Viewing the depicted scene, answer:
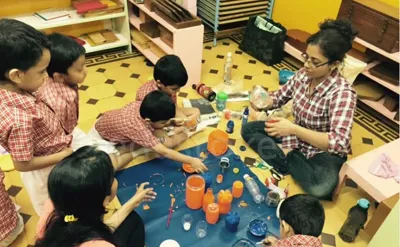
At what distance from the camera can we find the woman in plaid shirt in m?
1.84

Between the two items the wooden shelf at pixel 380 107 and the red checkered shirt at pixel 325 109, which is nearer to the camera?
the red checkered shirt at pixel 325 109

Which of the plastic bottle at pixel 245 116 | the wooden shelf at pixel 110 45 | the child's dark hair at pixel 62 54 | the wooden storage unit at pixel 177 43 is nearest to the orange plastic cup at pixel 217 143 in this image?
the plastic bottle at pixel 245 116

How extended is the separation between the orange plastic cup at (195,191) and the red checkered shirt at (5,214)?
908 mm

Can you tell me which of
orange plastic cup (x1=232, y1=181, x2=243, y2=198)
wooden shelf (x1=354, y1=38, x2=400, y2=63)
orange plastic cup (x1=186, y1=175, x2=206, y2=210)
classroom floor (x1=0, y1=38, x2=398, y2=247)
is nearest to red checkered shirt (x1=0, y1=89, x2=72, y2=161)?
classroom floor (x1=0, y1=38, x2=398, y2=247)

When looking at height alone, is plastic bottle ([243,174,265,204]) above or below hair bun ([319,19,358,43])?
below

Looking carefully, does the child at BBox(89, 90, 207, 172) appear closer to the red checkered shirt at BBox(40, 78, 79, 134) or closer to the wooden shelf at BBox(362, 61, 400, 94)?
the red checkered shirt at BBox(40, 78, 79, 134)

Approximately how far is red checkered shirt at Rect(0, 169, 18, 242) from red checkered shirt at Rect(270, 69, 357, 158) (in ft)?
5.38

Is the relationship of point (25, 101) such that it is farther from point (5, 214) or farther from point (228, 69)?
point (228, 69)

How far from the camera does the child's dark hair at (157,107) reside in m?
1.92

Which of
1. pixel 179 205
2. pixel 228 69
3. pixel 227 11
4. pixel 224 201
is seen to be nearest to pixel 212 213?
pixel 224 201

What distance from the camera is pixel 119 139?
7.16 ft

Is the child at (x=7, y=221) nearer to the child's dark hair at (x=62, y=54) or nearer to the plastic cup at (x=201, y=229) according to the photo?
the child's dark hair at (x=62, y=54)

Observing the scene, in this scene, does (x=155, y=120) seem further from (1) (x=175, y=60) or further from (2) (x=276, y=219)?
(2) (x=276, y=219)

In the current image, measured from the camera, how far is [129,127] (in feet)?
6.67
